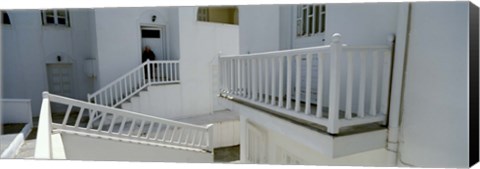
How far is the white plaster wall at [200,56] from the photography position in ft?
16.3

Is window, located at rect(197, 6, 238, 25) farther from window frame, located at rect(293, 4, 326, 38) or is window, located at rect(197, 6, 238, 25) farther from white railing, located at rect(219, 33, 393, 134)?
white railing, located at rect(219, 33, 393, 134)

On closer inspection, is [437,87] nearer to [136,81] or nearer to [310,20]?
[310,20]

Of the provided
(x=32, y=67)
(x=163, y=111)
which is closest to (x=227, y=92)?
(x=163, y=111)

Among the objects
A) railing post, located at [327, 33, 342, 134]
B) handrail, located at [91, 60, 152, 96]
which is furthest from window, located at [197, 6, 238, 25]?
railing post, located at [327, 33, 342, 134]

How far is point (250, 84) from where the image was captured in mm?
2094

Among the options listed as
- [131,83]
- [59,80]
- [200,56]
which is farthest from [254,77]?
[59,80]

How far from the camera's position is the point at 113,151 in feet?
8.38

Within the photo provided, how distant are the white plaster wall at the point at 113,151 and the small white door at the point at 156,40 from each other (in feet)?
8.67

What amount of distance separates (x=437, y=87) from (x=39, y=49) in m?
5.29

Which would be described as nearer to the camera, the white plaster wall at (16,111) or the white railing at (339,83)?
the white railing at (339,83)

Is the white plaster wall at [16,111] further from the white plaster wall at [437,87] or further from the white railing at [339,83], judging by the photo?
the white plaster wall at [437,87]

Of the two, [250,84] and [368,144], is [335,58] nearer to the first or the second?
[368,144]

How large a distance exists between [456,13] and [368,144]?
731 mm

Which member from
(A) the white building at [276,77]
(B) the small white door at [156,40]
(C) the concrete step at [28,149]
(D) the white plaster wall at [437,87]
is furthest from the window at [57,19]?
(D) the white plaster wall at [437,87]
